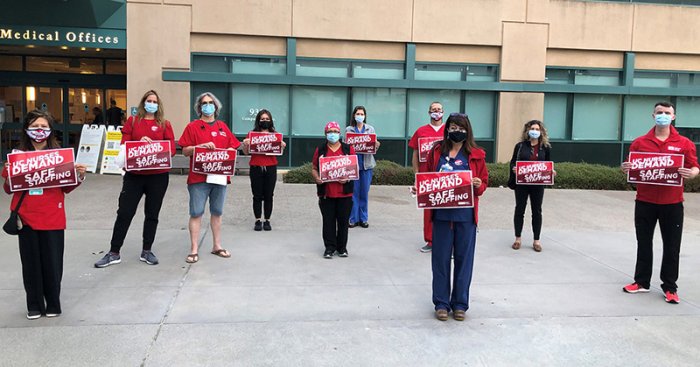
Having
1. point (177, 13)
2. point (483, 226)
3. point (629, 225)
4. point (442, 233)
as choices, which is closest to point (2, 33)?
point (177, 13)

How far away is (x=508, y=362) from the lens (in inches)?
167

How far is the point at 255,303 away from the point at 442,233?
1.91 metres

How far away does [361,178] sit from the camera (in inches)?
356

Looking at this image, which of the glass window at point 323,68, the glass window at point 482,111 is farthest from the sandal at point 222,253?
the glass window at point 482,111

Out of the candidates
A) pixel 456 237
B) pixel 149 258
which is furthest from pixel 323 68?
pixel 456 237

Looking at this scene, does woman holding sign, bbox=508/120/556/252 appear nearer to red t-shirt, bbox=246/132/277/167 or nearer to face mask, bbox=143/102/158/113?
red t-shirt, bbox=246/132/277/167

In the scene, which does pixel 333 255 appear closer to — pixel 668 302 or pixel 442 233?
pixel 442 233

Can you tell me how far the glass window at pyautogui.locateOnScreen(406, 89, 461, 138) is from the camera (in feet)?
55.5

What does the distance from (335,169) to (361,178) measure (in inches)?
76.8

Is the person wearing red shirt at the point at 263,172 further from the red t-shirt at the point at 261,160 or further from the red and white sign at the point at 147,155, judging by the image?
the red and white sign at the point at 147,155

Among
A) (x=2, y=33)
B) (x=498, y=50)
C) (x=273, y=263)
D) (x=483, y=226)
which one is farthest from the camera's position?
(x=498, y=50)

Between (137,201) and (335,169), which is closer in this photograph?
(137,201)

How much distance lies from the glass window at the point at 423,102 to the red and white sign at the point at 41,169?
12730 mm

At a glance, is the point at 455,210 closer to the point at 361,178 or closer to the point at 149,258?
the point at 149,258
